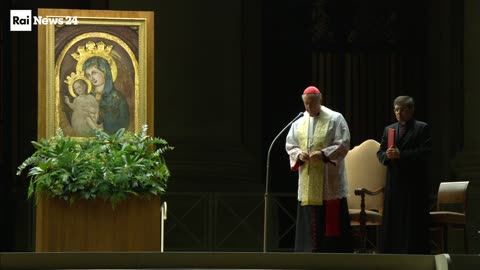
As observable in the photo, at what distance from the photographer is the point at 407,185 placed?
868 centimetres

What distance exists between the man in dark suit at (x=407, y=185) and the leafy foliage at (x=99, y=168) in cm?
204

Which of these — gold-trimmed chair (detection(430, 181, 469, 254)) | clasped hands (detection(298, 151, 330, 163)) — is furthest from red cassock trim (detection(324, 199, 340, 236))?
gold-trimmed chair (detection(430, 181, 469, 254))

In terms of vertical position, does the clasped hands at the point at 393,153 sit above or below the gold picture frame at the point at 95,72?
below

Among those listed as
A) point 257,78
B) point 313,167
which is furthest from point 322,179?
point 257,78

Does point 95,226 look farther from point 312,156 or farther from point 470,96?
point 470,96

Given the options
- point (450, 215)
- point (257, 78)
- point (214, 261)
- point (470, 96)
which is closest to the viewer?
point (214, 261)

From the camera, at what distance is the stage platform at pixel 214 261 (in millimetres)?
4070

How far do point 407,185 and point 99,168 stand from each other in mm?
2585

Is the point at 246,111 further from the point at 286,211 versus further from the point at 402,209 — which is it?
the point at 402,209

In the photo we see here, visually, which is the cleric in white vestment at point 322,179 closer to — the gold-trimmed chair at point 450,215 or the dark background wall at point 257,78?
the gold-trimmed chair at point 450,215

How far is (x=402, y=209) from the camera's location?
8719mm

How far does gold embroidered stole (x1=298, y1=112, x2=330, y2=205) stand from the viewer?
847 centimetres

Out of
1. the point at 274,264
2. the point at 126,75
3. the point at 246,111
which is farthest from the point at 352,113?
the point at 274,264

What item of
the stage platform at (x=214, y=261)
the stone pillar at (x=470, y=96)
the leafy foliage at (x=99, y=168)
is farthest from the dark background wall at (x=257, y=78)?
the stage platform at (x=214, y=261)
